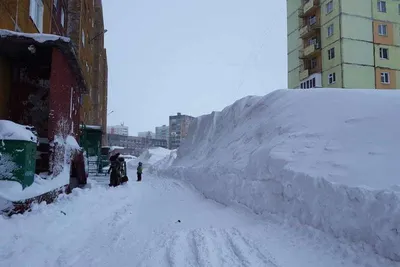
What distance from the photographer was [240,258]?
425cm

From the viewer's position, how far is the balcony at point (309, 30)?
3600 centimetres

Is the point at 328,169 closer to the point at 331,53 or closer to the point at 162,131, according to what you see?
the point at 331,53

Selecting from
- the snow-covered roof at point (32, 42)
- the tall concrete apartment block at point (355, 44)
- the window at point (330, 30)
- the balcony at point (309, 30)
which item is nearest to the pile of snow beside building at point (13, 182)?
the snow-covered roof at point (32, 42)

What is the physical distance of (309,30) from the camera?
120ft

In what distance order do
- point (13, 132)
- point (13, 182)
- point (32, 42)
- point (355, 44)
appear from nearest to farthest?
point (13, 182) → point (13, 132) → point (32, 42) → point (355, 44)

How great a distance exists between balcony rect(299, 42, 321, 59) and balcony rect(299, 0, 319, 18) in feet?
13.5

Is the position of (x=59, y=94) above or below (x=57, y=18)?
below

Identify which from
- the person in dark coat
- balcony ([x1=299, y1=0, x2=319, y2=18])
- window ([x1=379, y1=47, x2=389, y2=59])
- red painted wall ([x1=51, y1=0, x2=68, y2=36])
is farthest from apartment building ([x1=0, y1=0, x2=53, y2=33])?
window ([x1=379, y1=47, x2=389, y2=59])

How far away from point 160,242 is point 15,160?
8.81 ft

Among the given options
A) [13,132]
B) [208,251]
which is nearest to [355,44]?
[208,251]

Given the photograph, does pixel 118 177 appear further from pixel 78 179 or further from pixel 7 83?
pixel 7 83

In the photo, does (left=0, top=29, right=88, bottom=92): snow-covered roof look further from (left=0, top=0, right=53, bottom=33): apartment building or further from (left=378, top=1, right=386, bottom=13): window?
(left=378, top=1, right=386, bottom=13): window

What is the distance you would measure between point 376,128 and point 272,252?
150 inches

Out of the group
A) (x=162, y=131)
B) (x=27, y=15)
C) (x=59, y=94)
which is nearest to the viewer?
(x=59, y=94)
